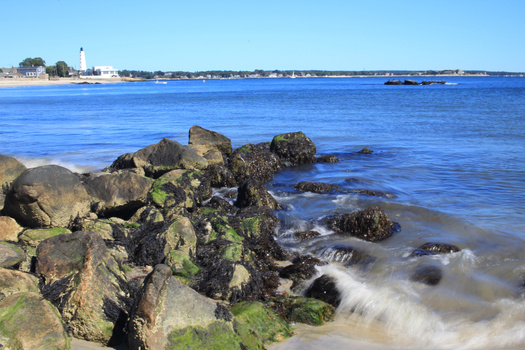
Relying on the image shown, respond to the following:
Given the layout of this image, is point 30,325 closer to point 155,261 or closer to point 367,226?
point 155,261

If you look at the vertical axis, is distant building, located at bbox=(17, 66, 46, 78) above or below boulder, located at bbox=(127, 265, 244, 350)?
above

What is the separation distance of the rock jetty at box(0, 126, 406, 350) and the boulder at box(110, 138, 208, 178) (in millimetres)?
28

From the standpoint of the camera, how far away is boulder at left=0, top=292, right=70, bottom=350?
4059 mm

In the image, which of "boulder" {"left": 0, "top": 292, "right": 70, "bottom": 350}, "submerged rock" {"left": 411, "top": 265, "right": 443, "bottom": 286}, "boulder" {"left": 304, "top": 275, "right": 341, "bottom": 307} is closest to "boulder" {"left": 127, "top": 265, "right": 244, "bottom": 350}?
"boulder" {"left": 0, "top": 292, "right": 70, "bottom": 350}

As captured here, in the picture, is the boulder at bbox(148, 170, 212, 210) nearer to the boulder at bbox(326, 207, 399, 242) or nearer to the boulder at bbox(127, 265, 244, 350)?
the boulder at bbox(326, 207, 399, 242)

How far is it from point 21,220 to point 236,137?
15.1 m

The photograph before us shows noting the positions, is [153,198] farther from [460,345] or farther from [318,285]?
[460,345]

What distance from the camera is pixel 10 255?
5.49 m

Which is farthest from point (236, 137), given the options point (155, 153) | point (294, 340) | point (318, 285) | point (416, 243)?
point (294, 340)

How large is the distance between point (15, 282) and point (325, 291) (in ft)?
13.0

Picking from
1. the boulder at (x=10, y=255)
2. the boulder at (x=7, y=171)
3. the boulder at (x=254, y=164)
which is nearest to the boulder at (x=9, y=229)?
the boulder at (x=10, y=255)

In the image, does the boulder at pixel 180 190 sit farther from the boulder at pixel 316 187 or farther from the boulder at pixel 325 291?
the boulder at pixel 325 291

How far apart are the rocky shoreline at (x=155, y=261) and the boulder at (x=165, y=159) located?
0.10 ft

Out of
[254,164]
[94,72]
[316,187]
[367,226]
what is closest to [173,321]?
[367,226]
